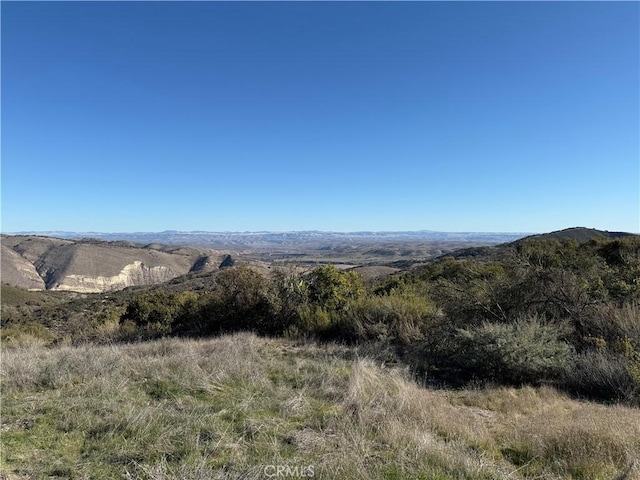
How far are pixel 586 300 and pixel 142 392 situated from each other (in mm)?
9190

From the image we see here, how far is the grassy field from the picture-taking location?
3871 millimetres

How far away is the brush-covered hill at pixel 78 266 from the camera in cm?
7906

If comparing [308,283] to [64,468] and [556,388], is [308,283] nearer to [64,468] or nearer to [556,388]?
[556,388]

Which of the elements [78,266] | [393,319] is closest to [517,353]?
[393,319]

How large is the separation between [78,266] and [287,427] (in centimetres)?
9576

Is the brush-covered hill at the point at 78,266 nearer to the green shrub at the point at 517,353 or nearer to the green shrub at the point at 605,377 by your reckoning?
the green shrub at the point at 517,353

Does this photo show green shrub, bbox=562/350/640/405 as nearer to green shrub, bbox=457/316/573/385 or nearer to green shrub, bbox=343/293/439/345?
green shrub, bbox=457/316/573/385

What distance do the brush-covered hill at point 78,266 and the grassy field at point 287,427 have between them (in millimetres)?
82297

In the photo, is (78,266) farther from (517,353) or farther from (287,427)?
(517,353)

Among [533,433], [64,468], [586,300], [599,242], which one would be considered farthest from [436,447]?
[599,242]

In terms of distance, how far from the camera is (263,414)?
534 cm

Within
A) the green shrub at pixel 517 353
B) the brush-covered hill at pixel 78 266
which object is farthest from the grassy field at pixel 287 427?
the brush-covered hill at pixel 78 266

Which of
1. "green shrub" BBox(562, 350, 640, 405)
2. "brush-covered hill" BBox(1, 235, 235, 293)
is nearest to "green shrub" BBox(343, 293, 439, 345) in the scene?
"green shrub" BBox(562, 350, 640, 405)

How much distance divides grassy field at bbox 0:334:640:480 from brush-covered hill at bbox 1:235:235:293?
270ft
